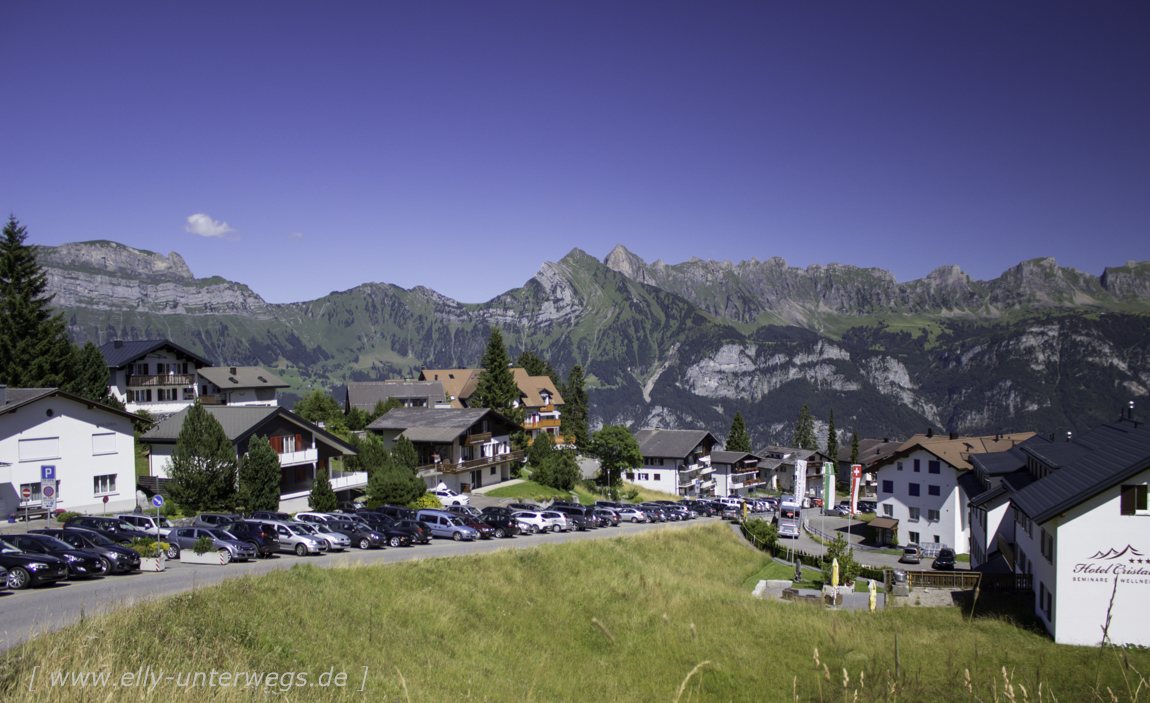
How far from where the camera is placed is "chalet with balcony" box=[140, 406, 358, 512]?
4681cm

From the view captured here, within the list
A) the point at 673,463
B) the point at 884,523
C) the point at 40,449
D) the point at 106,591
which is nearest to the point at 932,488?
the point at 884,523

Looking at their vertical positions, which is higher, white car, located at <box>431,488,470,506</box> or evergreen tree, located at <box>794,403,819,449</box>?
white car, located at <box>431,488,470,506</box>

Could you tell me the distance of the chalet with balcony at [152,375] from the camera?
226 feet

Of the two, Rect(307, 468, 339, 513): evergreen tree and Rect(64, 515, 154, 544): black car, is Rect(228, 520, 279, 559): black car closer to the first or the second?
Rect(64, 515, 154, 544): black car

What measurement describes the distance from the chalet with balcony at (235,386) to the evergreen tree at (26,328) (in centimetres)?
2332

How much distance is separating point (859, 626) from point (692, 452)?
86.6 meters

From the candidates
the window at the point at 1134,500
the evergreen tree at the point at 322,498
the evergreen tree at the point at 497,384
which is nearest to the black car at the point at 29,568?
the evergreen tree at the point at 322,498

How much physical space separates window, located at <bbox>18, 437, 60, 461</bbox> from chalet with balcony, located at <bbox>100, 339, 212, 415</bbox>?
29.2 m

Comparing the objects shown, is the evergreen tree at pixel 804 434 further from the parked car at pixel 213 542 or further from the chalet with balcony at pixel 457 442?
the parked car at pixel 213 542

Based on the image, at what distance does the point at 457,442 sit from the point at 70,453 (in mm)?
30744

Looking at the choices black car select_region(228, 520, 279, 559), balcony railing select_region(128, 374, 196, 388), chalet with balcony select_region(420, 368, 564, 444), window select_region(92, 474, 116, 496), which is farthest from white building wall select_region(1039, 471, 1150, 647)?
balcony railing select_region(128, 374, 196, 388)

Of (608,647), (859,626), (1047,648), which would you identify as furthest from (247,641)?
(1047,648)

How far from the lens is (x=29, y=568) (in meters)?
20.5

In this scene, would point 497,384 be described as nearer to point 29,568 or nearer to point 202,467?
point 202,467
